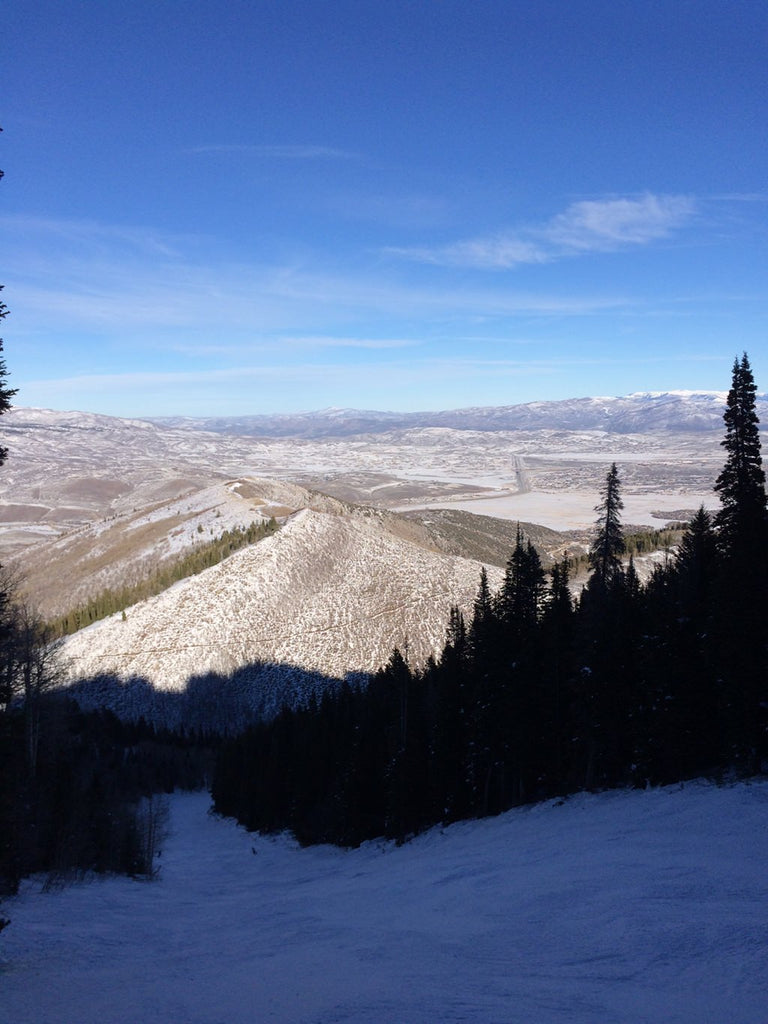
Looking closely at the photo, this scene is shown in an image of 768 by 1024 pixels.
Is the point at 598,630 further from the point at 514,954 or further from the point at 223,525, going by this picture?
the point at 223,525

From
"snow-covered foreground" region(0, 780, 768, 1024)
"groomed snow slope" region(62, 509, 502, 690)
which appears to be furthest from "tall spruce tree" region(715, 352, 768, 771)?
"groomed snow slope" region(62, 509, 502, 690)

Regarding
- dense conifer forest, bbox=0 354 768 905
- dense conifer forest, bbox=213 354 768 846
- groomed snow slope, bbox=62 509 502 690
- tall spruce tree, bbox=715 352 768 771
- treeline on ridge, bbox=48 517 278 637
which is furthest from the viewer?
treeline on ridge, bbox=48 517 278 637

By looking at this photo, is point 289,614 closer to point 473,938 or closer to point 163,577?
point 163,577

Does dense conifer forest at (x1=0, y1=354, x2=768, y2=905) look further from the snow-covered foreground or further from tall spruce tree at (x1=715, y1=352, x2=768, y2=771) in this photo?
the snow-covered foreground

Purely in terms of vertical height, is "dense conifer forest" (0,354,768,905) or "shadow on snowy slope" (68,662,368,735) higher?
"dense conifer forest" (0,354,768,905)

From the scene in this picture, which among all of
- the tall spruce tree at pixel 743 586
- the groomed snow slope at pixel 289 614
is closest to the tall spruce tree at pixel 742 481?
the tall spruce tree at pixel 743 586
